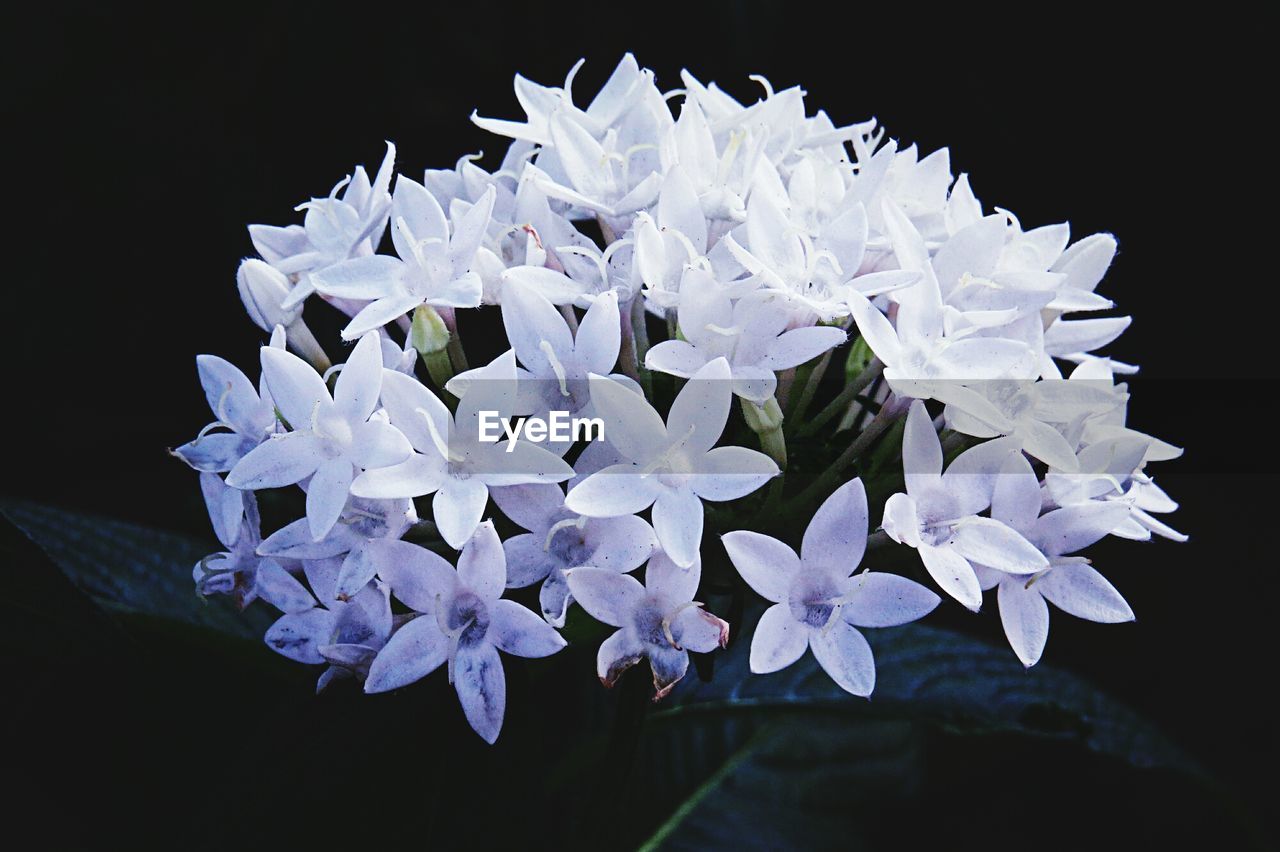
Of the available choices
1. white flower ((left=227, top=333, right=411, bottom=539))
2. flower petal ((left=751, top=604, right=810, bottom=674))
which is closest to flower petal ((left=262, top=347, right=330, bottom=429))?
white flower ((left=227, top=333, right=411, bottom=539))

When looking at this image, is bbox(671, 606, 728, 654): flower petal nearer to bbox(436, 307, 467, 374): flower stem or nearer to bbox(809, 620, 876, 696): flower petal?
bbox(809, 620, 876, 696): flower petal

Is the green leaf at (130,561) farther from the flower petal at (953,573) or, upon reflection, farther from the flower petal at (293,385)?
the flower petal at (953,573)

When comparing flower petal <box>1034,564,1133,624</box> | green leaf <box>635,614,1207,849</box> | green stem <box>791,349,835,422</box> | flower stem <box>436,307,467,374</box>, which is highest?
flower stem <box>436,307,467,374</box>

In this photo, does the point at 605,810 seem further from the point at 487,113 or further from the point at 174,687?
the point at 487,113

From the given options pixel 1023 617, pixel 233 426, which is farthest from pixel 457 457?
pixel 1023 617

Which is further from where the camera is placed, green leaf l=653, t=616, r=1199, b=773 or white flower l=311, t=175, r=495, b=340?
green leaf l=653, t=616, r=1199, b=773

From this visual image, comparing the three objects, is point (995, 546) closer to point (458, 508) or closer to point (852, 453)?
point (852, 453)
